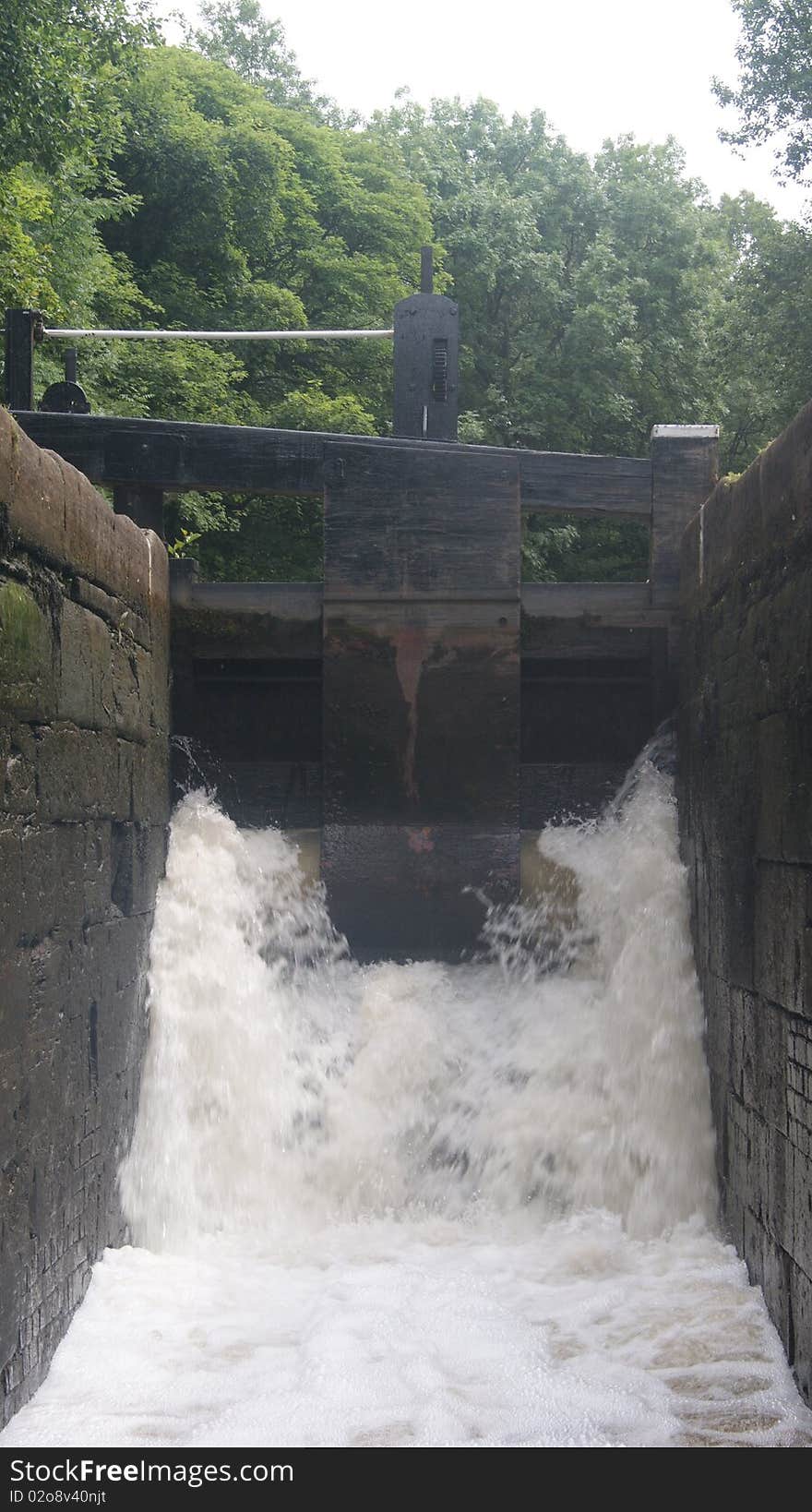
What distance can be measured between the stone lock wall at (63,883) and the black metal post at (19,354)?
221 centimetres

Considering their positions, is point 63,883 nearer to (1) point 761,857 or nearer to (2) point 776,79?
(1) point 761,857

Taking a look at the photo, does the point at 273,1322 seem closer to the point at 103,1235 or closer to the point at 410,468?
the point at 103,1235

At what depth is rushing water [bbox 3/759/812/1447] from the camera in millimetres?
4148

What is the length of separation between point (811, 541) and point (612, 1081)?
287cm

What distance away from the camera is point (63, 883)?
4633 millimetres

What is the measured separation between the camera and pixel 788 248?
1747 cm

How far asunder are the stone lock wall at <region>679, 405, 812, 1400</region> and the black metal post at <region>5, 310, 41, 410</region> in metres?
3.79

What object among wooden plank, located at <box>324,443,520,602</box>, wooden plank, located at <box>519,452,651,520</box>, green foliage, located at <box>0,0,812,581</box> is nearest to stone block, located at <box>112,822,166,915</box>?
wooden plank, located at <box>324,443,520,602</box>

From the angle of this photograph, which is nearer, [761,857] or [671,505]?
[761,857]

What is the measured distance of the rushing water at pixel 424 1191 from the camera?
13.6 ft

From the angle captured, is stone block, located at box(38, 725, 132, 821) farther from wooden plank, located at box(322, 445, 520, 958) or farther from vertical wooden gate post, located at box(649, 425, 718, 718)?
vertical wooden gate post, located at box(649, 425, 718, 718)

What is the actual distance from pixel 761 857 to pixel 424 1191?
226cm

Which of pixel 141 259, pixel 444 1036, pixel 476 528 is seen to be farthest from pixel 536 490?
pixel 141 259

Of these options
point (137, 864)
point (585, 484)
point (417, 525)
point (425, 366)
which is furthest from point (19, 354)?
point (137, 864)
